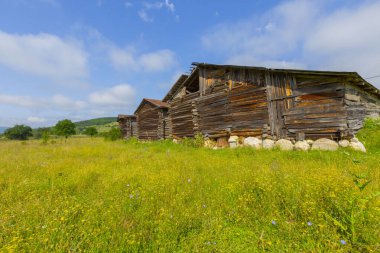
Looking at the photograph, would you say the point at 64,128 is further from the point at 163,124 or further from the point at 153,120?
the point at 163,124

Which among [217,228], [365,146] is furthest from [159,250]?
[365,146]

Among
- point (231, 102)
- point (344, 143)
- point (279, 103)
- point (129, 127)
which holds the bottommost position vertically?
point (344, 143)

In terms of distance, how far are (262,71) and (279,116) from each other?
10.6 feet

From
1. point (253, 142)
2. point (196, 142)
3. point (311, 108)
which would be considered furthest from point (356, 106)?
point (196, 142)

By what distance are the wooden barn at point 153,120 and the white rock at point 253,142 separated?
412 inches

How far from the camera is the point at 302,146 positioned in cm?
975

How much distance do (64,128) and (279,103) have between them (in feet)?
117

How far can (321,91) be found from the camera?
9508 millimetres

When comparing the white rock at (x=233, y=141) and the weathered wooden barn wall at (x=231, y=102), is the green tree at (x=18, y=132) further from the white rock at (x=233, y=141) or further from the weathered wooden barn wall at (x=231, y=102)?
the white rock at (x=233, y=141)

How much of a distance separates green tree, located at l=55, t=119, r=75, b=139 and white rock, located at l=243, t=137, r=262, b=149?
33.0 m

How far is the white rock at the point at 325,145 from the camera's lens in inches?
346

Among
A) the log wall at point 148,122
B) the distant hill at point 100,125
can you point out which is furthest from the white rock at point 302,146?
the distant hill at point 100,125

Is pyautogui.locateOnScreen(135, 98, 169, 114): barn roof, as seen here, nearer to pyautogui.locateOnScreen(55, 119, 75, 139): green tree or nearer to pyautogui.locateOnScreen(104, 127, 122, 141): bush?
pyautogui.locateOnScreen(104, 127, 122, 141): bush

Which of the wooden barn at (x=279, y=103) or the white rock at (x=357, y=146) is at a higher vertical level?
the wooden barn at (x=279, y=103)
